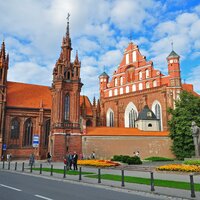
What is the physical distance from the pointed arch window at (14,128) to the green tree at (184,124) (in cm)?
2717

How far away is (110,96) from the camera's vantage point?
5856 cm

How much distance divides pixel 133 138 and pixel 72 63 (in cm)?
1693

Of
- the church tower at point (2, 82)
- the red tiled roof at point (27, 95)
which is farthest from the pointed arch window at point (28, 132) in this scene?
the church tower at point (2, 82)

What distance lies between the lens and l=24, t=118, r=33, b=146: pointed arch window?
45131 millimetres

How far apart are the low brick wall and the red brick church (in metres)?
1.02

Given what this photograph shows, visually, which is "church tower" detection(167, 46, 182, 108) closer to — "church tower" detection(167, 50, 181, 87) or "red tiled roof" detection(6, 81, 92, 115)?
"church tower" detection(167, 50, 181, 87)

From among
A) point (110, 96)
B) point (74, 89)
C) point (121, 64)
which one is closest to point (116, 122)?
point (110, 96)

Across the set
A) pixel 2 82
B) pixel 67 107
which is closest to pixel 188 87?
pixel 67 107

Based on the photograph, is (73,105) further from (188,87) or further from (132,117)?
(188,87)

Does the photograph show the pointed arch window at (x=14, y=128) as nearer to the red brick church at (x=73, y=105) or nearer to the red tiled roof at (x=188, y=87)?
the red brick church at (x=73, y=105)

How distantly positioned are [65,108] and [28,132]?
1026cm

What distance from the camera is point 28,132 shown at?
45750 millimetres

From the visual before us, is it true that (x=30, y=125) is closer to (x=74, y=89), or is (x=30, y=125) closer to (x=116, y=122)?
(x=74, y=89)

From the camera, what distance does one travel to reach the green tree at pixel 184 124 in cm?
3788
